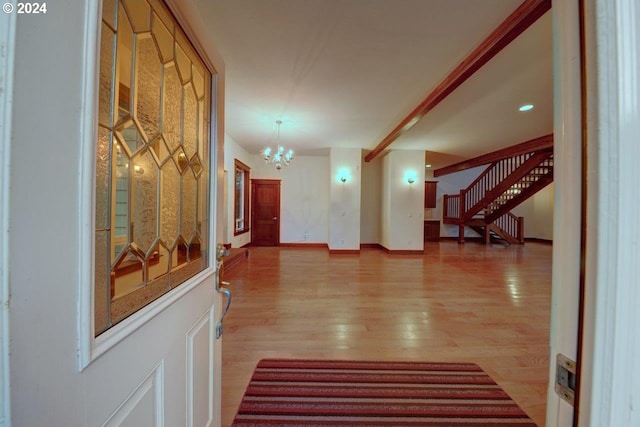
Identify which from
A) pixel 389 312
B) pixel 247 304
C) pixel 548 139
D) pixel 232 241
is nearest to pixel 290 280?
pixel 247 304

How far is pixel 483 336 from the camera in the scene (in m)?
2.38

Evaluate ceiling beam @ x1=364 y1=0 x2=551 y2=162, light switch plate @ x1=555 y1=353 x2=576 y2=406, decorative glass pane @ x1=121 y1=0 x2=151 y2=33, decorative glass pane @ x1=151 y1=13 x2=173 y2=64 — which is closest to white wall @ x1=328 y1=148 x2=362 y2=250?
ceiling beam @ x1=364 y1=0 x2=551 y2=162

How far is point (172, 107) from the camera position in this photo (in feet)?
2.99

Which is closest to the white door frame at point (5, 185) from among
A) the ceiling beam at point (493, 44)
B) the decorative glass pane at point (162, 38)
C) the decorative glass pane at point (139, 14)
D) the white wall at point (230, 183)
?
the decorative glass pane at point (139, 14)

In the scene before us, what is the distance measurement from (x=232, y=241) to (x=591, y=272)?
631cm

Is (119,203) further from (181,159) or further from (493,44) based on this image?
(493,44)

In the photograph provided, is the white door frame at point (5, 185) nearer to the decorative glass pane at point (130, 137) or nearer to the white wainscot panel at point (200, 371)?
the decorative glass pane at point (130, 137)

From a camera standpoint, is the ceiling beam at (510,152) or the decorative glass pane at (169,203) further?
the ceiling beam at (510,152)

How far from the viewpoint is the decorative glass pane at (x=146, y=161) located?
0.61 metres

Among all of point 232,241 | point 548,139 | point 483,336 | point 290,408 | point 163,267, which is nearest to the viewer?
point 163,267

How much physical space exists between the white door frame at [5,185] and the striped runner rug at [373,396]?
148cm

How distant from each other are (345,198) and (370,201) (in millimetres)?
1908

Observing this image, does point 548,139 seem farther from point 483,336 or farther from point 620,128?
point 620,128

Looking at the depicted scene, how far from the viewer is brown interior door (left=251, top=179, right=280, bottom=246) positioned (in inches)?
298
